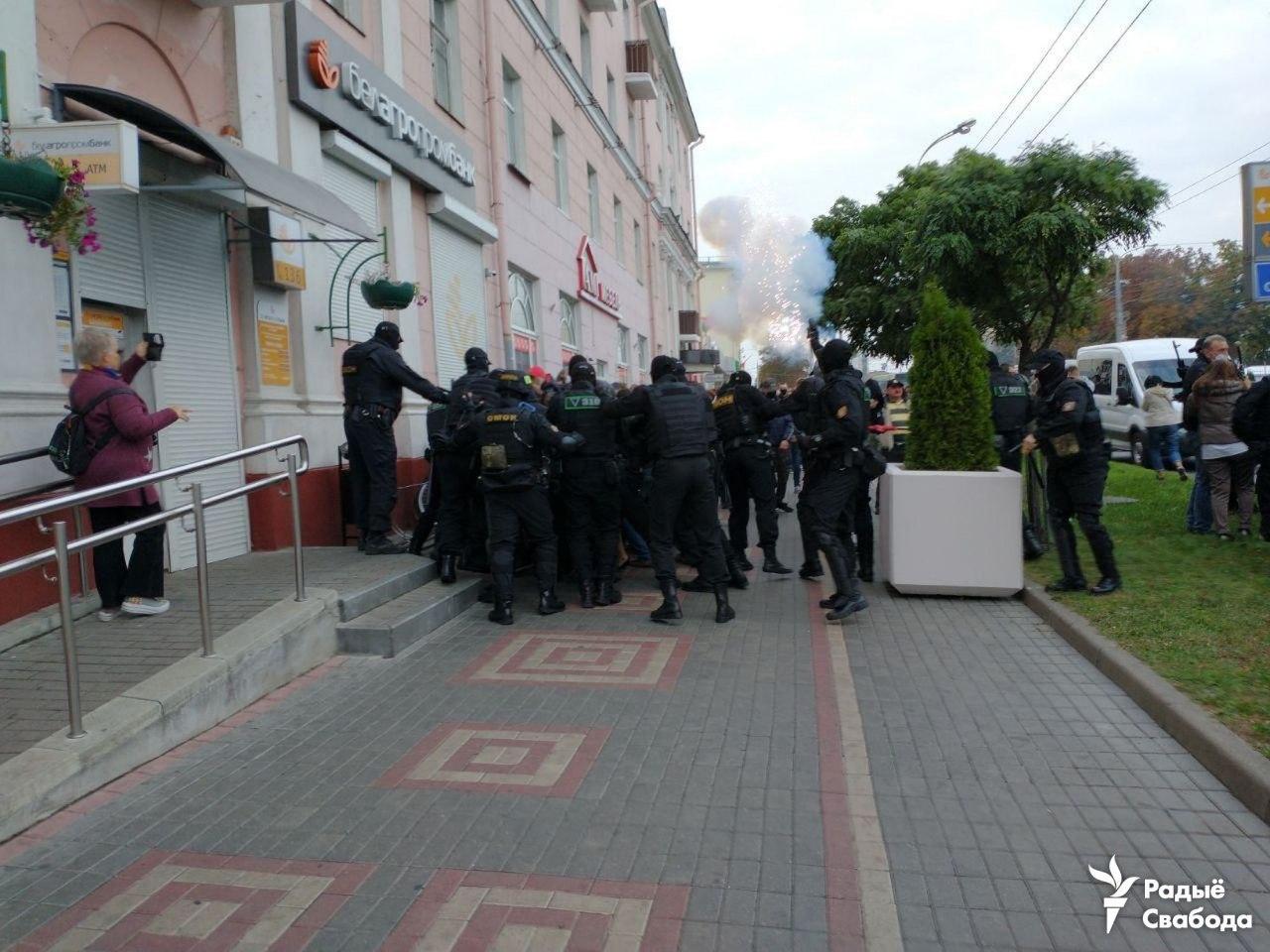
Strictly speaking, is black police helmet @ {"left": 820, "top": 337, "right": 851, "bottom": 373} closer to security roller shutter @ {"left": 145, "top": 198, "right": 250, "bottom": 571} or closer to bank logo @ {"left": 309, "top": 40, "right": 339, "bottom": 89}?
security roller shutter @ {"left": 145, "top": 198, "right": 250, "bottom": 571}

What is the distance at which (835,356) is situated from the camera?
720 cm

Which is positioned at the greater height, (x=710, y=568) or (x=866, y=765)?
(x=710, y=568)

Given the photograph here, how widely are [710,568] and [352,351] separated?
3.32 meters

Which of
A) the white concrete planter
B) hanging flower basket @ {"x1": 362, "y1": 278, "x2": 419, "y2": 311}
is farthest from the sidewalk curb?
hanging flower basket @ {"x1": 362, "y1": 278, "x2": 419, "y2": 311}

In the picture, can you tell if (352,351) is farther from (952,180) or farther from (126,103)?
A: (952,180)

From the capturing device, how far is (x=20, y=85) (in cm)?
555

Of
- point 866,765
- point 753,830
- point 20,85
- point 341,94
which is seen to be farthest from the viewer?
point 341,94

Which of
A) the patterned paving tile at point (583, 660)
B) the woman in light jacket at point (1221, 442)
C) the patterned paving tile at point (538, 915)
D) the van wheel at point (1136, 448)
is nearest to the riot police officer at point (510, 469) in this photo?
the patterned paving tile at point (583, 660)

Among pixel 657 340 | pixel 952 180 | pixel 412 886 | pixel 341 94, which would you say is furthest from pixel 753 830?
pixel 657 340

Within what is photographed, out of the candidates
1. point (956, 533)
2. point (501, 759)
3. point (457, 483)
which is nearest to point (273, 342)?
point (457, 483)

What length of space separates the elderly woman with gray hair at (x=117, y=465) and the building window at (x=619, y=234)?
1935 cm

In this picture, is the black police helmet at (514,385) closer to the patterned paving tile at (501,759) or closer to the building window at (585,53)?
the patterned paving tile at (501,759)

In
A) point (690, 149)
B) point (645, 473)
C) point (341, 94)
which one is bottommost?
point (645, 473)

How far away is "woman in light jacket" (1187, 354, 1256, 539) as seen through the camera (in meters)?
8.91
